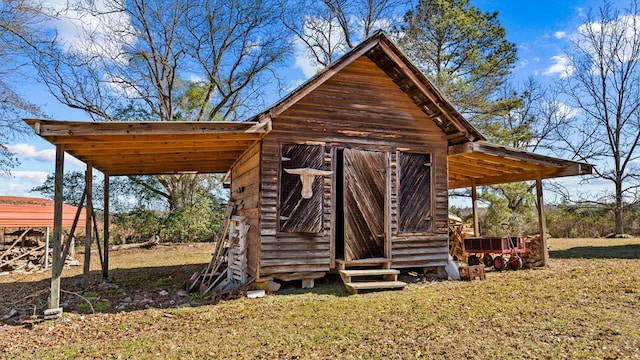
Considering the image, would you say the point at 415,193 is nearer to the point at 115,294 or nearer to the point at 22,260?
the point at 115,294

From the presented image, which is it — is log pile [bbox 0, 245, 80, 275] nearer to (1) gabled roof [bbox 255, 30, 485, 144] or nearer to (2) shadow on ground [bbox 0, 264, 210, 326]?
(2) shadow on ground [bbox 0, 264, 210, 326]

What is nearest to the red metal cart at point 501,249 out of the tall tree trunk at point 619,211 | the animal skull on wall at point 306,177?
the animal skull on wall at point 306,177

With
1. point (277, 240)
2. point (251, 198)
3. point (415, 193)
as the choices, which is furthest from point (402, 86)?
point (277, 240)

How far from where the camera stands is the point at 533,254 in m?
10.4

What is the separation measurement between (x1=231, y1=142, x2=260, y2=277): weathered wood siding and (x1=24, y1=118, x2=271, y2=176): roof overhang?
0.88 ft

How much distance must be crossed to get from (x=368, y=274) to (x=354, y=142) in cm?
277

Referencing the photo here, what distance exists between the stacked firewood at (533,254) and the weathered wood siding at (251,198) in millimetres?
7181

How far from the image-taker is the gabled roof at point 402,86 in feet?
25.1

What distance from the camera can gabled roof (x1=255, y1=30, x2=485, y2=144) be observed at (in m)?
7.64

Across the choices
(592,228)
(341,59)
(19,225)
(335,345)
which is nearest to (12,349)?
(335,345)

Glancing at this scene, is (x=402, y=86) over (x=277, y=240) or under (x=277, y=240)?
over

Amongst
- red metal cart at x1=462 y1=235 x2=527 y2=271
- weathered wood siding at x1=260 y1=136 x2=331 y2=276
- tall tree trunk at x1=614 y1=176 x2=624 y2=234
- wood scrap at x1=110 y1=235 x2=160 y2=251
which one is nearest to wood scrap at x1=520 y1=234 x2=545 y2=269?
red metal cart at x1=462 y1=235 x2=527 y2=271

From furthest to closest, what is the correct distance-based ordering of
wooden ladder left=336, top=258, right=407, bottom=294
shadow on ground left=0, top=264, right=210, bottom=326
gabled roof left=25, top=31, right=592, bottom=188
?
wooden ladder left=336, top=258, right=407, bottom=294, shadow on ground left=0, top=264, right=210, bottom=326, gabled roof left=25, top=31, right=592, bottom=188

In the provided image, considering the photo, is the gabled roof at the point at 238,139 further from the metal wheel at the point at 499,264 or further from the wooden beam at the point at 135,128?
the metal wheel at the point at 499,264
